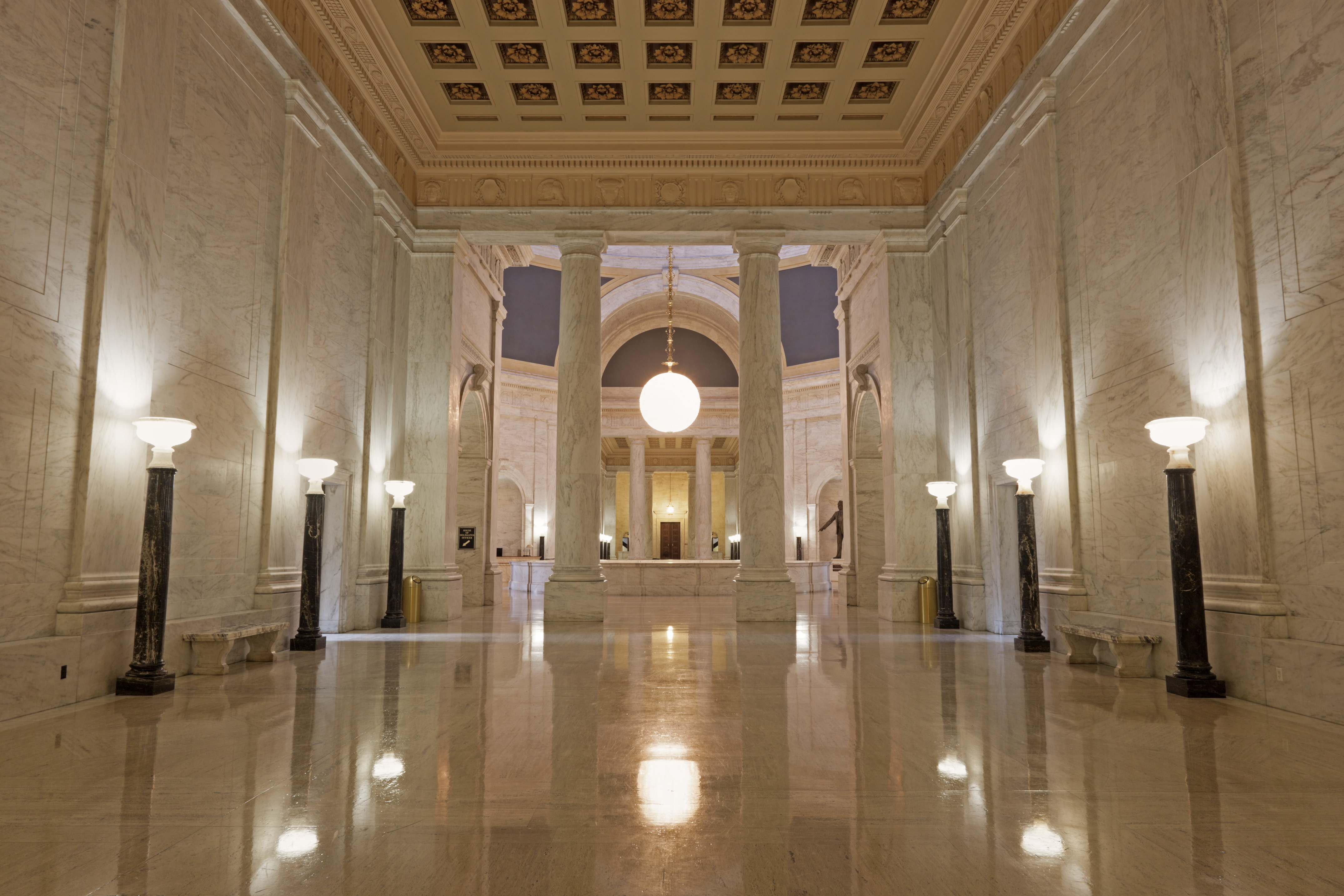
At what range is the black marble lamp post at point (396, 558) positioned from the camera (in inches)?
466

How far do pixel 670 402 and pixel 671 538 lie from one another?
2507 centimetres

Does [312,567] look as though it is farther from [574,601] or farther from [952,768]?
[952,768]

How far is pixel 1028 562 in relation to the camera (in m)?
9.04

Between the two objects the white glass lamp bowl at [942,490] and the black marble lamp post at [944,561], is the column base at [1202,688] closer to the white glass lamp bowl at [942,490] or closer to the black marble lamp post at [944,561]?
the black marble lamp post at [944,561]

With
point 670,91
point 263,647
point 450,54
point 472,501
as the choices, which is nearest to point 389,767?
point 263,647

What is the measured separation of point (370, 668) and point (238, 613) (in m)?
1.84

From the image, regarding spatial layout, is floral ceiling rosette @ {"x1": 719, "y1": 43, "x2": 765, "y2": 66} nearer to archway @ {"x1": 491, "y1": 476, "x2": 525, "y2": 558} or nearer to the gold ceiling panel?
the gold ceiling panel

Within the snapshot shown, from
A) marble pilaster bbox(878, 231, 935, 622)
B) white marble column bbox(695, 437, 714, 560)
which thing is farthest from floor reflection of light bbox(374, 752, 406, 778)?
white marble column bbox(695, 437, 714, 560)

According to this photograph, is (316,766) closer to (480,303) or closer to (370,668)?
(370,668)

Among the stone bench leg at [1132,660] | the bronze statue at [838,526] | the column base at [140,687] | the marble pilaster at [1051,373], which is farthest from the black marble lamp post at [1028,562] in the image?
the bronze statue at [838,526]

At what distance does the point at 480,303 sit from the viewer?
1631cm

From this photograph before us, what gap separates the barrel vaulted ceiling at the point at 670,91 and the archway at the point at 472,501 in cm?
443

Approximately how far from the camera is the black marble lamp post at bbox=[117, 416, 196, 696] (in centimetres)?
619

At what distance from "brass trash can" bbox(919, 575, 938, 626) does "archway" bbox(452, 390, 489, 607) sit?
8502mm
